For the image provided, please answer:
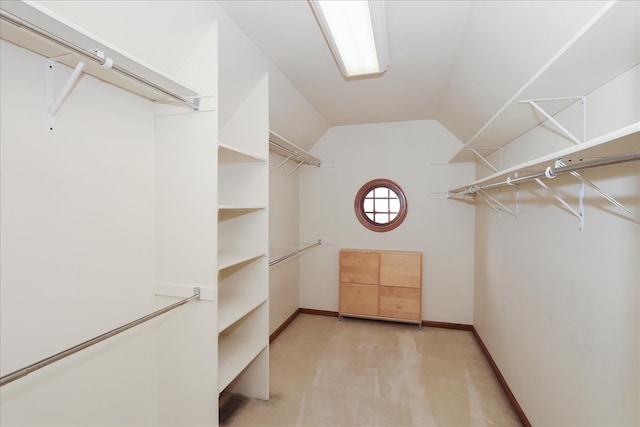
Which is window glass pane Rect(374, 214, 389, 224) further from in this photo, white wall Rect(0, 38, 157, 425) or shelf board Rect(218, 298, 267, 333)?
white wall Rect(0, 38, 157, 425)

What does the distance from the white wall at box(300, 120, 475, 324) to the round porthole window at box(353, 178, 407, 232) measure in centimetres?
8

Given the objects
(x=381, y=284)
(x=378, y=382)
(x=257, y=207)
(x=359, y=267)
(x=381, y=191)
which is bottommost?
(x=378, y=382)

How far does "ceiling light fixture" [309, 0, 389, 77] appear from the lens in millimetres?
1317

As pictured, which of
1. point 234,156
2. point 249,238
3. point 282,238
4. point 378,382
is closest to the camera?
point 234,156

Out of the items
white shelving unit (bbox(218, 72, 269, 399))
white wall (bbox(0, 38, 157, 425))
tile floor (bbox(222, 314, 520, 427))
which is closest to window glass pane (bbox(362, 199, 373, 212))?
tile floor (bbox(222, 314, 520, 427))

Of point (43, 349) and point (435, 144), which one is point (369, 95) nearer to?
point (435, 144)

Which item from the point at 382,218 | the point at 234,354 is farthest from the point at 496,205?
the point at 234,354

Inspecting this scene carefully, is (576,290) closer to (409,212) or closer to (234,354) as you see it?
(234,354)

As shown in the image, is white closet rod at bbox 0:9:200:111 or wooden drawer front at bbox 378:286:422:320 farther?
wooden drawer front at bbox 378:286:422:320

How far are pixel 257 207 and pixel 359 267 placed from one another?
2.05 metres

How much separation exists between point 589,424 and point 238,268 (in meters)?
2.18

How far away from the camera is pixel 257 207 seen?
219cm

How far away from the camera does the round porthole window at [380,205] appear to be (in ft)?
13.1

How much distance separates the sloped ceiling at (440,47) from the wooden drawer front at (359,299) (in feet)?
7.12
